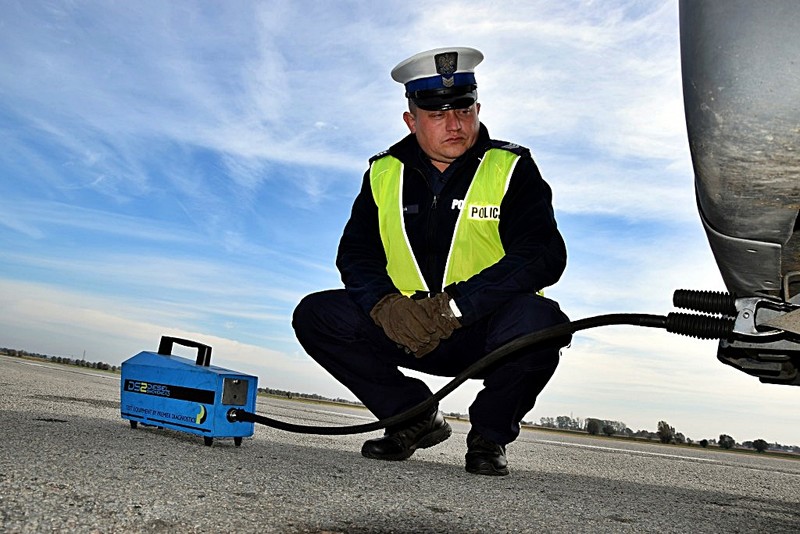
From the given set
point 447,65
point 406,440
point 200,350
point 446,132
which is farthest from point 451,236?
point 200,350

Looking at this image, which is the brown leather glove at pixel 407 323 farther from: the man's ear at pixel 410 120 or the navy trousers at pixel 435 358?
the man's ear at pixel 410 120

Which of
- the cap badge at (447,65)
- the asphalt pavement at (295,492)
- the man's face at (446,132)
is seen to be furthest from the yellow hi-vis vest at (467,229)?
the asphalt pavement at (295,492)

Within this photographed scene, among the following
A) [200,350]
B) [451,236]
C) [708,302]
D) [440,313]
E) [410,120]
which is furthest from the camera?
[410,120]

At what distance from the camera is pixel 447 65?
2.62 m

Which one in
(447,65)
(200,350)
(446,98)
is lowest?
(200,350)

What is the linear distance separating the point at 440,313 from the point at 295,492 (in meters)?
0.88

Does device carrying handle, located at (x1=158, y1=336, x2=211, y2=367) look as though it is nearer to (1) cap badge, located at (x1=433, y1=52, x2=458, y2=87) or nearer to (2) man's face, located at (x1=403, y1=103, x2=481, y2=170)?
(2) man's face, located at (x1=403, y1=103, x2=481, y2=170)

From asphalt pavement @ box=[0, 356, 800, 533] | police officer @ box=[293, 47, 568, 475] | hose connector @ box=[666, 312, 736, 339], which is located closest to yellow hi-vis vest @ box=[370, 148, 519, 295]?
police officer @ box=[293, 47, 568, 475]

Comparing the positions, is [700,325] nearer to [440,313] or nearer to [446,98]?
[440,313]

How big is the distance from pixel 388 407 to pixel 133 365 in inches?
38.2

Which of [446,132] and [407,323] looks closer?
[407,323]

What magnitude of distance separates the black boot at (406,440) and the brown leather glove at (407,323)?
34 cm

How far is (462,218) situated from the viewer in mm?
2576

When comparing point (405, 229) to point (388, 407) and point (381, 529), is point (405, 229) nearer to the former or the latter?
point (388, 407)
